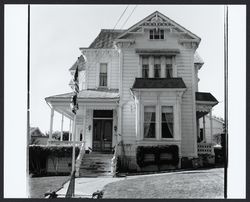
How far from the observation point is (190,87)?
18672 millimetres

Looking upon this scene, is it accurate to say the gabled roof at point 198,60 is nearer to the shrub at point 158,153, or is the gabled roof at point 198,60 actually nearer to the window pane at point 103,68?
the window pane at point 103,68

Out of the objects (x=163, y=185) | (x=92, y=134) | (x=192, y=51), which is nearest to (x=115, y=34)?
(x=192, y=51)

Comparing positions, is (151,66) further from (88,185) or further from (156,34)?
(88,185)

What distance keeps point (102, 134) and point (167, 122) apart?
160 inches

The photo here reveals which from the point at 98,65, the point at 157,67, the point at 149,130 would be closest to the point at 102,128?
the point at 149,130

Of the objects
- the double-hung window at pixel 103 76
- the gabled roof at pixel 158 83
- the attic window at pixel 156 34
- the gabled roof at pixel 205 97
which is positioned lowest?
the gabled roof at pixel 205 97

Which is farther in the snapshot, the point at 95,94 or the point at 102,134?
the point at 102,134

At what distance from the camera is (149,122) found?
1772 cm

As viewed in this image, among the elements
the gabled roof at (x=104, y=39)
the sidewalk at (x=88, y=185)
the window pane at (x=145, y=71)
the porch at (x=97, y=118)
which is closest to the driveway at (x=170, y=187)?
the sidewalk at (x=88, y=185)

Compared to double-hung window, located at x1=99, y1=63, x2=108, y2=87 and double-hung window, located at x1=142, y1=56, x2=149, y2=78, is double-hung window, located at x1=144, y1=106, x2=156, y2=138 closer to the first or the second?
double-hung window, located at x1=142, y1=56, x2=149, y2=78

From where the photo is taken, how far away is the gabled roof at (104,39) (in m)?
20.6

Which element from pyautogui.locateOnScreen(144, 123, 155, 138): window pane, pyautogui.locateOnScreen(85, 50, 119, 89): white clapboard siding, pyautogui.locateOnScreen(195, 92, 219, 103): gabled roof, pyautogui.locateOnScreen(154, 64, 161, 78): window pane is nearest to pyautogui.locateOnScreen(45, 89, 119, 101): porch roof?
pyautogui.locateOnScreen(85, 50, 119, 89): white clapboard siding

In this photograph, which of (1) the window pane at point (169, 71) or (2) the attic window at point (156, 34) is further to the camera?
(2) the attic window at point (156, 34)

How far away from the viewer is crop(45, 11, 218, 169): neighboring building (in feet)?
58.1
